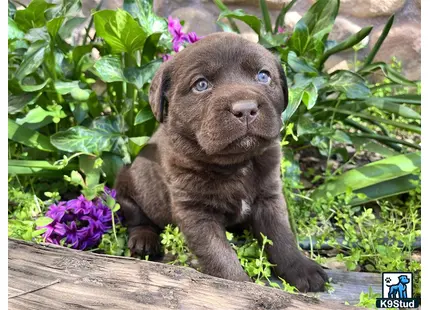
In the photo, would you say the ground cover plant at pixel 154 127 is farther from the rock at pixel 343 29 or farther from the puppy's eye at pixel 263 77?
the puppy's eye at pixel 263 77

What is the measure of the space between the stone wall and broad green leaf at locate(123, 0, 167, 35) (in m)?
0.31

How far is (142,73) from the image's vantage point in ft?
10.0

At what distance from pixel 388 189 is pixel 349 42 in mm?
829

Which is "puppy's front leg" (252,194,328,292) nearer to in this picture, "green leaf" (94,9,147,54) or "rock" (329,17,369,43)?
"green leaf" (94,9,147,54)

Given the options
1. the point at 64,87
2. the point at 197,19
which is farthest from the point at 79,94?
the point at 197,19

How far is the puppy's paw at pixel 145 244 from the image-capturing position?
A: 8.79 feet

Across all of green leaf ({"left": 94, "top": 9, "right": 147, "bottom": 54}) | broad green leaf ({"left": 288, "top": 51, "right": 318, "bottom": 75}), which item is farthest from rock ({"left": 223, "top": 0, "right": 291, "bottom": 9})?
green leaf ({"left": 94, "top": 9, "right": 147, "bottom": 54})

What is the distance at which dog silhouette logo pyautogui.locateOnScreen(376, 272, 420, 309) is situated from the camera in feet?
6.81

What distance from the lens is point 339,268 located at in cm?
259

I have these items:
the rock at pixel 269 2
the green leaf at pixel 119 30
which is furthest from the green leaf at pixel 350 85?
the green leaf at pixel 119 30

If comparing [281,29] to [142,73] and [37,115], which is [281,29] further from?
[37,115]

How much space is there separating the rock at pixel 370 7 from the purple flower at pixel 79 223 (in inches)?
70.8

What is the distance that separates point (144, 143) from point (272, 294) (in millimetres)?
1380

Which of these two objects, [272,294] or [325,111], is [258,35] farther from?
[272,294]
